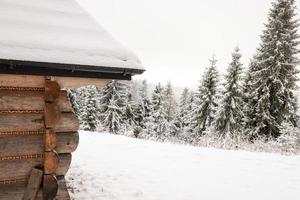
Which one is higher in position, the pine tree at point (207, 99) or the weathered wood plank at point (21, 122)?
the weathered wood plank at point (21, 122)

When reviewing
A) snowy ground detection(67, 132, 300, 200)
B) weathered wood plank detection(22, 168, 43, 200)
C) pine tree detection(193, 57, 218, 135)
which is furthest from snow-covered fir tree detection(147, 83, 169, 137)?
weathered wood plank detection(22, 168, 43, 200)

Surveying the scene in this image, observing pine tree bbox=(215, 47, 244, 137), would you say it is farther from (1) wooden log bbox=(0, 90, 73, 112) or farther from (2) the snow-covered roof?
(1) wooden log bbox=(0, 90, 73, 112)

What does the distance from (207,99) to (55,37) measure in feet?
99.0

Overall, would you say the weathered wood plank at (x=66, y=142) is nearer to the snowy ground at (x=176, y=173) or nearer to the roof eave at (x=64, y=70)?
the roof eave at (x=64, y=70)

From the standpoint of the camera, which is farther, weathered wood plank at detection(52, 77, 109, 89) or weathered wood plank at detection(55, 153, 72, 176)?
weathered wood plank at detection(55, 153, 72, 176)

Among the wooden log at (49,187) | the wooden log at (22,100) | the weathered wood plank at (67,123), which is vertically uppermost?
the wooden log at (22,100)

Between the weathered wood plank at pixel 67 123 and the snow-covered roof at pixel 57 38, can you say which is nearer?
the snow-covered roof at pixel 57 38

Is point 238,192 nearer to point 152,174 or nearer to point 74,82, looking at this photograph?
point 152,174

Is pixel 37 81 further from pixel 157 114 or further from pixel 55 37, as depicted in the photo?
pixel 157 114

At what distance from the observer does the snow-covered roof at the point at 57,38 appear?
388 centimetres

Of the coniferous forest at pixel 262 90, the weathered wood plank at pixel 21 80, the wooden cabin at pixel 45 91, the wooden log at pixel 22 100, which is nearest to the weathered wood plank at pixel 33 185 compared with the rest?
the wooden cabin at pixel 45 91

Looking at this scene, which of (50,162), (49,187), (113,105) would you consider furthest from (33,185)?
(113,105)

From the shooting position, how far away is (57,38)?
13.9 feet

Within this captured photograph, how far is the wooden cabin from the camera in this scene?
13.5 ft
